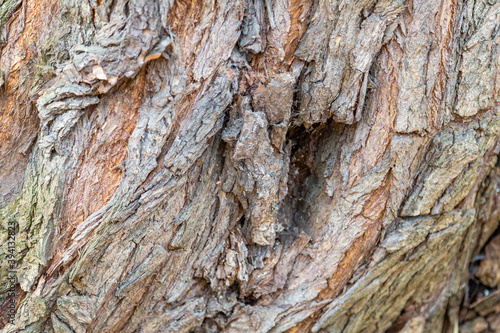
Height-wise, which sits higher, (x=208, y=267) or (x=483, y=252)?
(x=208, y=267)

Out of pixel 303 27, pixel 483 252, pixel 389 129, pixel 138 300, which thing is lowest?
pixel 483 252

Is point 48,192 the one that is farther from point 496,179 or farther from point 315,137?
point 496,179

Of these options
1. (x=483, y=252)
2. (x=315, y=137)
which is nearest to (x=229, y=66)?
(x=315, y=137)

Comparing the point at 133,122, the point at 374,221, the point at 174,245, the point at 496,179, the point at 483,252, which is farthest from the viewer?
the point at 483,252

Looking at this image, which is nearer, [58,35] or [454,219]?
[58,35]

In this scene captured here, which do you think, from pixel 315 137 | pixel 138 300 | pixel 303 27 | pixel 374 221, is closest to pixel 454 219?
pixel 374 221

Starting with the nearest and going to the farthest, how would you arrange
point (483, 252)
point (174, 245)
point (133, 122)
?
1. point (133, 122)
2. point (174, 245)
3. point (483, 252)

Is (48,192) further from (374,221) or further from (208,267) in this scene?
(374,221)
